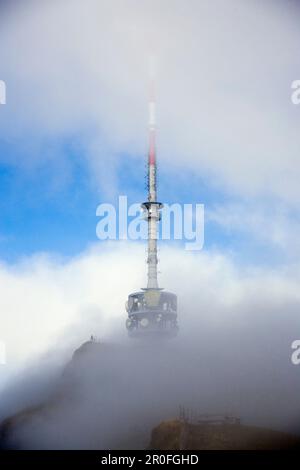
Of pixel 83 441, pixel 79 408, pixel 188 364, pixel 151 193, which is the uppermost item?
pixel 151 193

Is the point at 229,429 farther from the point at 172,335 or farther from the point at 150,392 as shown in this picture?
the point at 172,335

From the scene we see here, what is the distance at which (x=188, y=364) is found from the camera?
505ft

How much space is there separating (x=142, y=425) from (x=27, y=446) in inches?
906

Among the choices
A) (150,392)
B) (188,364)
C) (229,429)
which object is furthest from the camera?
(188,364)

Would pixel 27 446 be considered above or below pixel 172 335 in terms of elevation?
below

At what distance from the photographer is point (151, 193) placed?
17062cm

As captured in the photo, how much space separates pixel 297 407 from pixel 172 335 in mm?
44902

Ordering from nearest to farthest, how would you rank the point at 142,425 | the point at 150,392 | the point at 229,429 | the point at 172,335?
the point at 229,429
the point at 142,425
the point at 150,392
the point at 172,335

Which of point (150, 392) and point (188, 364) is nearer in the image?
point (150, 392)

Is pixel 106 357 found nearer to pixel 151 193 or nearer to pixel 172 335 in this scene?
pixel 172 335

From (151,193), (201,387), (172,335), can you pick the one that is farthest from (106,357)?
(151,193)
